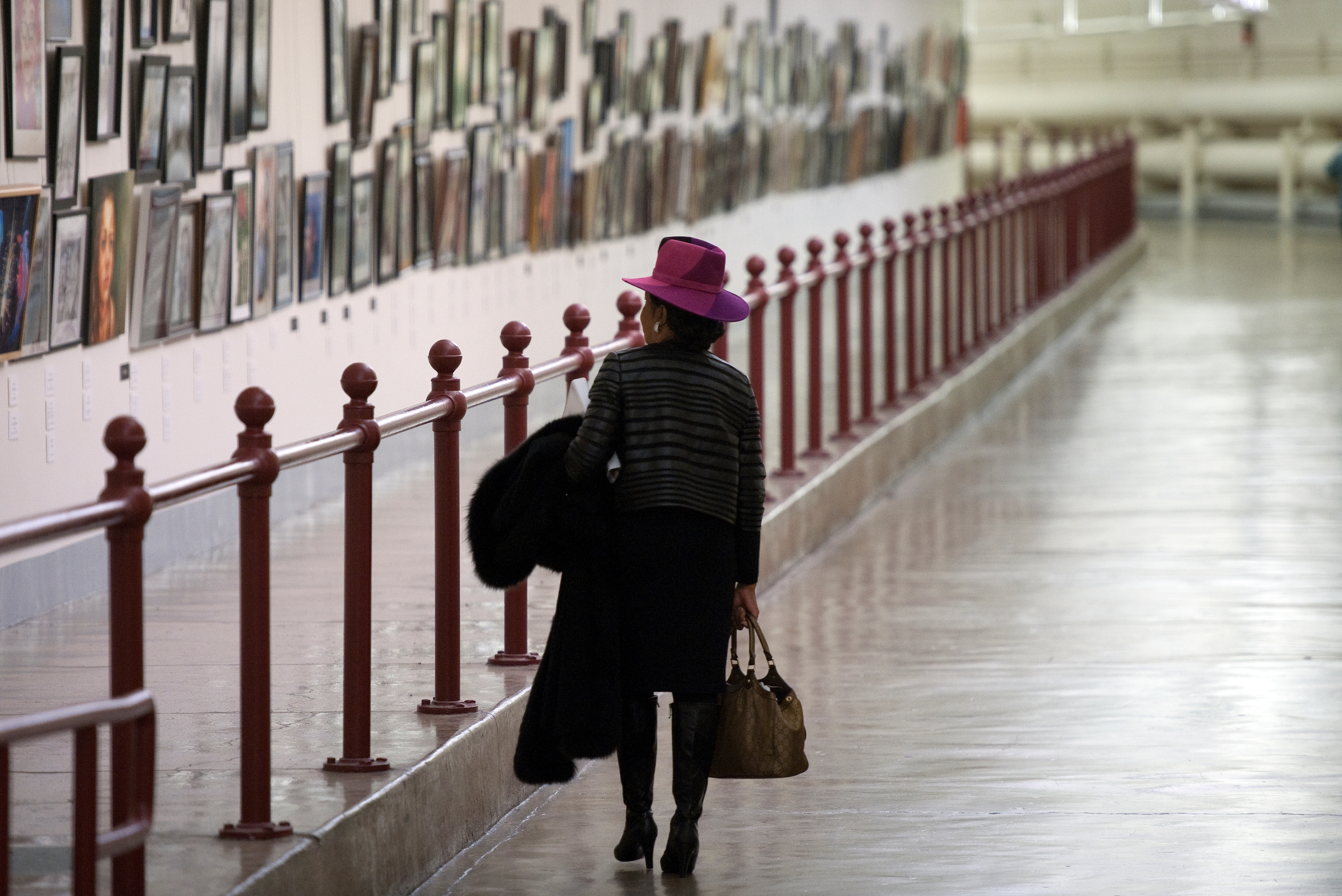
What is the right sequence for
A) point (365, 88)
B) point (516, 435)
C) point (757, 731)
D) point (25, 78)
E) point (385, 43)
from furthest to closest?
point (385, 43) < point (365, 88) < point (25, 78) < point (516, 435) < point (757, 731)

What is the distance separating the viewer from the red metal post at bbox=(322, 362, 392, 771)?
549 centimetres

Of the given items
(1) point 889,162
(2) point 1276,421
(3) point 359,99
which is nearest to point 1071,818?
(3) point 359,99

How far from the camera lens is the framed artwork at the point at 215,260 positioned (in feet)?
29.6

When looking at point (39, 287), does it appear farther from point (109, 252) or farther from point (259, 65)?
point (259, 65)

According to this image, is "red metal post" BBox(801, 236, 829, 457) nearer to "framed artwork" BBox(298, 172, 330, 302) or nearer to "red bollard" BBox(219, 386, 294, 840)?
"framed artwork" BBox(298, 172, 330, 302)

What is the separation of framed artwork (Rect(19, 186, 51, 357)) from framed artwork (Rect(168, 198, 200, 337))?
1024 mm

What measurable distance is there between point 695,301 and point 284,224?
475cm

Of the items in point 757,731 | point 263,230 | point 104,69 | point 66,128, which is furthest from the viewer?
point 263,230

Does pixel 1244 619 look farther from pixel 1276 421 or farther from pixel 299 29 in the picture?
pixel 1276 421

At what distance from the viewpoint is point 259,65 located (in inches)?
374

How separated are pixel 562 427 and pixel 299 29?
497 cm

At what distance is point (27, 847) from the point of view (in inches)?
189

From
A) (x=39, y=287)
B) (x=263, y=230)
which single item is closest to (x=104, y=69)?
(x=39, y=287)

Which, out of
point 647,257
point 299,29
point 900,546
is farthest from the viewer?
point 647,257
